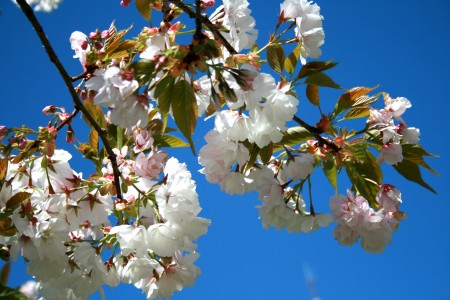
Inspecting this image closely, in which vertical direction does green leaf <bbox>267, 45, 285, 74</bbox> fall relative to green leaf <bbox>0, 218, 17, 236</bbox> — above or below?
above

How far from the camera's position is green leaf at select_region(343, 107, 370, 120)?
1.51 metres

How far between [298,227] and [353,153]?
0.27 meters

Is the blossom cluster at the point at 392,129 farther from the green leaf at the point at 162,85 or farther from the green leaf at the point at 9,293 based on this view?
the green leaf at the point at 9,293

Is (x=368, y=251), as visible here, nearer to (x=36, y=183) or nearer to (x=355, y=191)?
(x=355, y=191)

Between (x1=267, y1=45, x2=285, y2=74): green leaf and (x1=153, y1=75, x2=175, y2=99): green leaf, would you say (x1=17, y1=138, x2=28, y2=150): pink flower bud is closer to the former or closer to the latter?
(x1=153, y1=75, x2=175, y2=99): green leaf

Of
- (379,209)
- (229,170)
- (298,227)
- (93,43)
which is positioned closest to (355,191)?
(379,209)

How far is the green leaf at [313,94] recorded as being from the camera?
4.80 feet

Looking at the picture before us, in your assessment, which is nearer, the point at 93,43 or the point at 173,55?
the point at 173,55

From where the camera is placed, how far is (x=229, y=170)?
4.85 feet

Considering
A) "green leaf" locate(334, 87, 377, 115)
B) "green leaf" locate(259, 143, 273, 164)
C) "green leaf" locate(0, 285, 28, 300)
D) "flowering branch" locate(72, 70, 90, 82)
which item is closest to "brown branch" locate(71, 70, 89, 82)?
"flowering branch" locate(72, 70, 90, 82)

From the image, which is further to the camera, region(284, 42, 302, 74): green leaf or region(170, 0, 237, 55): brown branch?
region(284, 42, 302, 74): green leaf

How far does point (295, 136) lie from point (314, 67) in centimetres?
19

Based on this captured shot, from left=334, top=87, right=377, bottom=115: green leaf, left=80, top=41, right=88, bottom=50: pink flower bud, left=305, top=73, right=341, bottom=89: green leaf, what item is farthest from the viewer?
left=80, top=41, right=88, bottom=50: pink flower bud

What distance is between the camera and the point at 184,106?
1165mm
